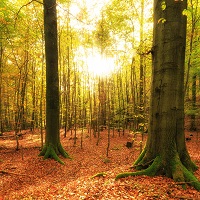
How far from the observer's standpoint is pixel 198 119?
66.7ft

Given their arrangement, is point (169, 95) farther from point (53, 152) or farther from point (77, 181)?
point (53, 152)

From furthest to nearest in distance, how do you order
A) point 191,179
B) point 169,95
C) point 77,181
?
point 77,181, point 169,95, point 191,179

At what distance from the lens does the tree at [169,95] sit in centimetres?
413

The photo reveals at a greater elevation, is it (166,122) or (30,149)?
(166,122)

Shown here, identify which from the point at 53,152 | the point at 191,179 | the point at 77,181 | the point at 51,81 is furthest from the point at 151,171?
the point at 51,81

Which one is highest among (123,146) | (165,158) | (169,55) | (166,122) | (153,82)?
(169,55)

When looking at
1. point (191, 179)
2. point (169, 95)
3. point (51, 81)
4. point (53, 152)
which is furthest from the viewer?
point (51, 81)

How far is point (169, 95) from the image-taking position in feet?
13.6

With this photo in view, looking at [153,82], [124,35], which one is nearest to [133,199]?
[153,82]

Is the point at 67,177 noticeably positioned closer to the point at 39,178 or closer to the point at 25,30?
the point at 39,178

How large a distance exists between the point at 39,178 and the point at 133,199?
4481mm

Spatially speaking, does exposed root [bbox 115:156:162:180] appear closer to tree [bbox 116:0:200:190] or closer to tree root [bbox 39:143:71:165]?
tree [bbox 116:0:200:190]

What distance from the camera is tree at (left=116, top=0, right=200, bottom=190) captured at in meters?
4.13

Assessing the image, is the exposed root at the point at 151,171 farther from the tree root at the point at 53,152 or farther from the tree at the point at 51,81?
the tree at the point at 51,81
